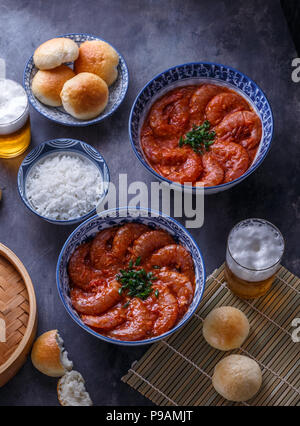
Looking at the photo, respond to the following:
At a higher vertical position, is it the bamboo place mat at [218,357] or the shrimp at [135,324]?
the shrimp at [135,324]

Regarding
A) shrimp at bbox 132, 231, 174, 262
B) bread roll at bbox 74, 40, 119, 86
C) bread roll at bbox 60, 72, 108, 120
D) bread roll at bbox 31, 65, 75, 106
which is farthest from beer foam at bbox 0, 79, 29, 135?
shrimp at bbox 132, 231, 174, 262

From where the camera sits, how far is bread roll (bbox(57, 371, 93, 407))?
3193mm

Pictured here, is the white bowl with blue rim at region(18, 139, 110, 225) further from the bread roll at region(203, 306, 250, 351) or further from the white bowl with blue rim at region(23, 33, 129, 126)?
the bread roll at region(203, 306, 250, 351)

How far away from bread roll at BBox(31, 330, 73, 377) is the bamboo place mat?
0.35m

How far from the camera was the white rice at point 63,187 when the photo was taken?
3.45 meters

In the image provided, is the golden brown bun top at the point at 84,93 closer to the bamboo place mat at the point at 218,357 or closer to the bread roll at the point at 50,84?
the bread roll at the point at 50,84

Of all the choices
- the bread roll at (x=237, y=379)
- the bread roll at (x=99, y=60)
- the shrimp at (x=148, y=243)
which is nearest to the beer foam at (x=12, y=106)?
the bread roll at (x=99, y=60)

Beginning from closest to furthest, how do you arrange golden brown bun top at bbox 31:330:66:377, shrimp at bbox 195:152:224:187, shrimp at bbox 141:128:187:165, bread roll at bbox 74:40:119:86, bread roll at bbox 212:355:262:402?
1. bread roll at bbox 212:355:262:402
2. golden brown bun top at bbox 31:330:66:377
3. shrimp at bbox 195:152:224:187
4. shrimp at bbox 141:128:187:165
5. bread roll at bbox 74:40:119:86

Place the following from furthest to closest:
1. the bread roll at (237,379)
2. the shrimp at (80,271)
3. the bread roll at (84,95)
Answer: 1. the bread roll at (84,95)
2. the shrimp at (80,271)
3. the bread roll at (237,379)

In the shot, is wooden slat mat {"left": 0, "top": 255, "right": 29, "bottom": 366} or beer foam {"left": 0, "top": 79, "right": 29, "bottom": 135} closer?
wooden slat mat {"left": 0, "top": 255, "right": 29, "bottom": 366}

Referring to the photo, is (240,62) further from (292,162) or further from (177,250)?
(177,250)

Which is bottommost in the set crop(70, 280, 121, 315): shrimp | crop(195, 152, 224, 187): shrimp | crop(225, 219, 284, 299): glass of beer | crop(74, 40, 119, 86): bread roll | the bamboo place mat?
the bamboo place mat

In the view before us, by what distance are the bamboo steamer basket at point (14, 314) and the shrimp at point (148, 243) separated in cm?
59

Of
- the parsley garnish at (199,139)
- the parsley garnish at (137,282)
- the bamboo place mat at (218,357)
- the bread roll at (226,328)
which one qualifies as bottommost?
the bamboo place mat at (218,357)
